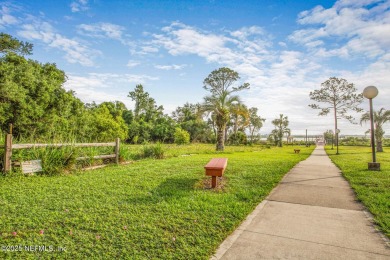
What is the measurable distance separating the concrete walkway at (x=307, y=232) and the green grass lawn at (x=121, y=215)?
25 centimetres

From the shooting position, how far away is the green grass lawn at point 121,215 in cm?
263

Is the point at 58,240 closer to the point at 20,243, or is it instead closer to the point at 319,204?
the point at 20,243

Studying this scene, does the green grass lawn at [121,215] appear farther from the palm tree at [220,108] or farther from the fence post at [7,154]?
the palm tree at [220,108]

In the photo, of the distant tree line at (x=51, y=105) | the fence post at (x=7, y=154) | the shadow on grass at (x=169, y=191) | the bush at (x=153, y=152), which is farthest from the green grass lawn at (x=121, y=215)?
the bush at (x=153, y=152)

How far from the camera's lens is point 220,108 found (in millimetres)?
22844

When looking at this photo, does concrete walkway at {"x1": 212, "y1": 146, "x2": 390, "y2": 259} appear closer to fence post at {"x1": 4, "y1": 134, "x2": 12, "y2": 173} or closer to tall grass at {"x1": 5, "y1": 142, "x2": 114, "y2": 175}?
tall grass at {"x1": 5, "y1": 142, "x2": 114, "y2": 175}

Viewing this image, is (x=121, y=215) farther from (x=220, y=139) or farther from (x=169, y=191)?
(x=220, y=139)

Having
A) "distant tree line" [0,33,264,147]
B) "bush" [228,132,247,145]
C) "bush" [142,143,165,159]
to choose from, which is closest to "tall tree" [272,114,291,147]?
"bush" [228,132,247,145]

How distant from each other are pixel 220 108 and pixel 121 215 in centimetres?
2000

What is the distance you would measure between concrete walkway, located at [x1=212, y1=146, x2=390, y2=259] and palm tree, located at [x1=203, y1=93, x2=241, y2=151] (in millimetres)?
17843

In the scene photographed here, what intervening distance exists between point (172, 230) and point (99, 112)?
3414 cm

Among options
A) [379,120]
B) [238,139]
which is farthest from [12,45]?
[379,120]

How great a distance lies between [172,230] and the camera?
10.2ft

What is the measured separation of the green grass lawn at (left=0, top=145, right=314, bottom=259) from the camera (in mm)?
2629
